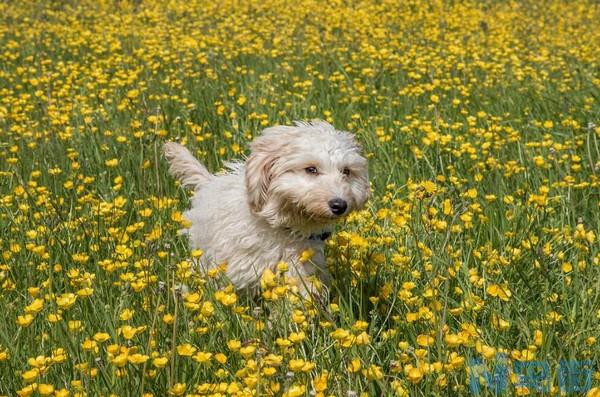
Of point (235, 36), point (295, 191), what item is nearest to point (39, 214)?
point (295, 191)

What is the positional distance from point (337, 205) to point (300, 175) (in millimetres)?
324

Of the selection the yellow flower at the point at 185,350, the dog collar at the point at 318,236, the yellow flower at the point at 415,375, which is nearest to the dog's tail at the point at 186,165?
the dog collar at the point at 318,236

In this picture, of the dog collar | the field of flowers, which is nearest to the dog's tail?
the field of flowers

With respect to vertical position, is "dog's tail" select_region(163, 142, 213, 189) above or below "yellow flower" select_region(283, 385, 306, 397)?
above

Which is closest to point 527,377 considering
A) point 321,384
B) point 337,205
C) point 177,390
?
point 321,384

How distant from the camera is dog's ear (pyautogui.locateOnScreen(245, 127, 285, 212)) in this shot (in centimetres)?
396

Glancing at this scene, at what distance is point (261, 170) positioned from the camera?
3.97 meters

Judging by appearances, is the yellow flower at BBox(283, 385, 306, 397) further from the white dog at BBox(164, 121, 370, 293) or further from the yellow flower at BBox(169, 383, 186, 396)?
the white dog at BBox(164, 121, 370, 293)

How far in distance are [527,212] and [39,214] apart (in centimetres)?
264

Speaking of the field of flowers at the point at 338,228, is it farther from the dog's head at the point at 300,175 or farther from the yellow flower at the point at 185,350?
the dog's head at the point at 300,175

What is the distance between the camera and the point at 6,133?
616cm

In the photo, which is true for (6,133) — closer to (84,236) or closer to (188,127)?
(188,127)

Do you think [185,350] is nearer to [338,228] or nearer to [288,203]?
[288,203]

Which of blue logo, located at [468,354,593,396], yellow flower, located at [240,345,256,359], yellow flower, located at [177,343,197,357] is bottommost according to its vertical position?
blue logo, located at [468,354,593,396]
